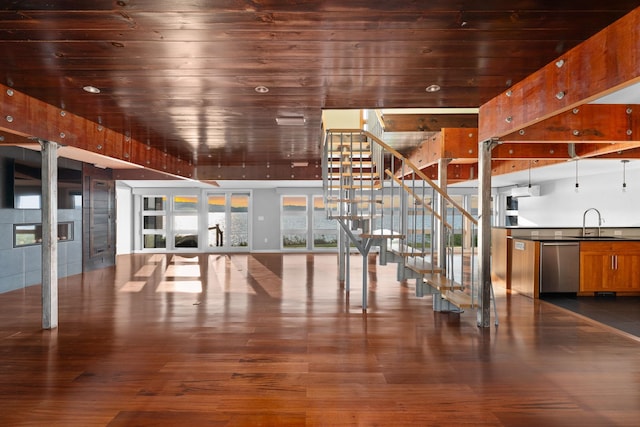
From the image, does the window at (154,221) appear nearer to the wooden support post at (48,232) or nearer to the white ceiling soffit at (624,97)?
the wooden support post at (48,232)

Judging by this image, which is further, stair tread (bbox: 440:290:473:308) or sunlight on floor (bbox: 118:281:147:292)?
sunlight on floor (bbox: 118:281:147:292)

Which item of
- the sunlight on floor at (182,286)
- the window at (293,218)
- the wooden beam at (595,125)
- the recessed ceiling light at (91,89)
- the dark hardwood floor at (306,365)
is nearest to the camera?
the dark hardwood floor at (306,365)

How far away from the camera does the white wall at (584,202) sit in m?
8.78

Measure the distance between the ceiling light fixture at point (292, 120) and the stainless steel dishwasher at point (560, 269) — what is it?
4472mm

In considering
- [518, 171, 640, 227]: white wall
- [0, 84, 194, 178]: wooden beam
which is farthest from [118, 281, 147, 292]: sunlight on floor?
[518, 171, 640, 227]: white wall

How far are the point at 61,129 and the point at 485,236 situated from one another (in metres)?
5.44

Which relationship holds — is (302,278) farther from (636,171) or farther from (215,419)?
(636,171)

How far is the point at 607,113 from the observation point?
5.04 meters

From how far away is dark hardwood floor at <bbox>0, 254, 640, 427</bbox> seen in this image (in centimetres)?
265

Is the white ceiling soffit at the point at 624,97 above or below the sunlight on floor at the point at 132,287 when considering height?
above

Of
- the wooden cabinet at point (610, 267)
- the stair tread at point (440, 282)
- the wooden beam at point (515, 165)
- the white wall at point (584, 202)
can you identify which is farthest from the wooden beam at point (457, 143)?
the white wall at point (584, 202)

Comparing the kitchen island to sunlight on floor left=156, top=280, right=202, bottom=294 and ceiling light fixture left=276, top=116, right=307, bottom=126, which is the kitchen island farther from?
sunlight on floor left=156, top=280, right=202, bottom=294

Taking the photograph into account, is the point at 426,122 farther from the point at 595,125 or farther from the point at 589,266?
the point at 589,266

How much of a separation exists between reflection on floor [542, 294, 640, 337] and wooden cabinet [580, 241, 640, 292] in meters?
0.19
